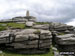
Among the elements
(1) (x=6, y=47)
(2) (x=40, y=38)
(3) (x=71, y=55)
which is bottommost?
(3) (x=71, y=55)

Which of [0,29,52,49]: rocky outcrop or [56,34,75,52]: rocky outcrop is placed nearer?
[0,29,52,49]: rocky outcrop

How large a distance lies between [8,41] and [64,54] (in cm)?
1713

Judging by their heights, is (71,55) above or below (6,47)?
below

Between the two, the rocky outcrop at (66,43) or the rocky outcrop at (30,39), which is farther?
the rocky outcrop at (66,43)

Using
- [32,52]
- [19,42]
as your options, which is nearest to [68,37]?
[32,52]

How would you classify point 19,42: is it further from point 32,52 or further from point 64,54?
point 64,54

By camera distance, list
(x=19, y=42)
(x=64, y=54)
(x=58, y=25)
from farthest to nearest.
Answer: (x=58, y=25), (x=64, y=54), (x=19, y=42)

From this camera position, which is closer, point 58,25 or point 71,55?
point 71,55

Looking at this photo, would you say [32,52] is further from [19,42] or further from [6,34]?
[6,34]

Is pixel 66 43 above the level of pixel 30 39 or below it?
below

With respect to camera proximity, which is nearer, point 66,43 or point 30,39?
point 30,39

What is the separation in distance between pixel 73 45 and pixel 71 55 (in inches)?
163

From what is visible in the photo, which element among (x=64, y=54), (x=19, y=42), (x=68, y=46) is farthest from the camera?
(x=68, y=46)

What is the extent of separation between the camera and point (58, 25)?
59.2 m
